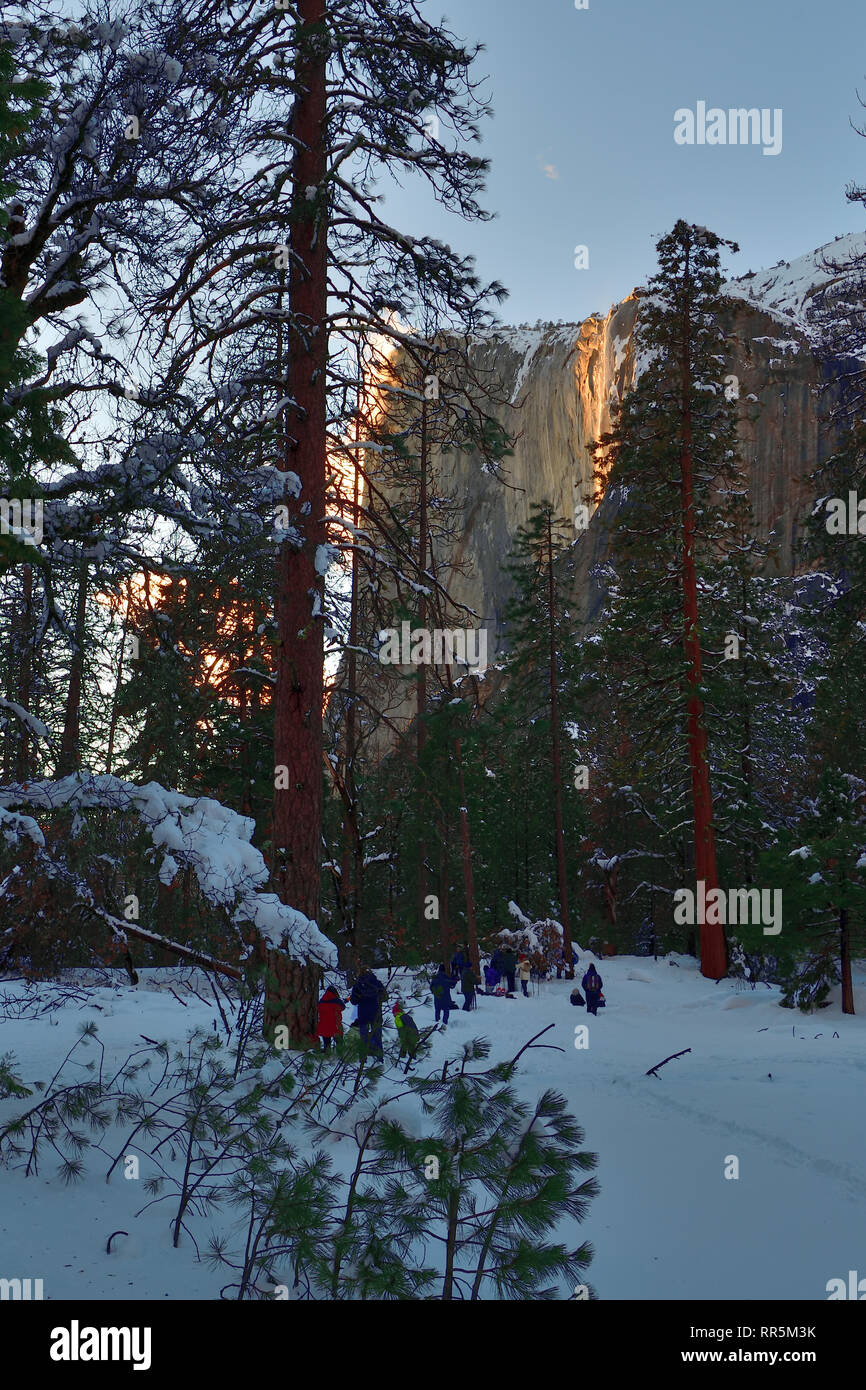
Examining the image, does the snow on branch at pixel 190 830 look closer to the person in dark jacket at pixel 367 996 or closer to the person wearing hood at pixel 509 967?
the person in dark jacket at pixel 367 996

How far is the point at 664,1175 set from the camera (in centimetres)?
696

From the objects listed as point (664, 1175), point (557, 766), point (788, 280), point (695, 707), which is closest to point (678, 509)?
point (695, 707)

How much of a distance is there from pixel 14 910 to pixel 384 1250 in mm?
2875

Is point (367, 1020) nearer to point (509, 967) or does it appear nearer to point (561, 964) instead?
point (509, 967)

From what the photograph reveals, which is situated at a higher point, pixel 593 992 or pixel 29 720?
pixel 29 720

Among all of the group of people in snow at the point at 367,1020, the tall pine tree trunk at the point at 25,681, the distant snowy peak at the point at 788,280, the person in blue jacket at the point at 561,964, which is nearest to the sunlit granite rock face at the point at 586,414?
the distant snowy peak at the point at 788,280

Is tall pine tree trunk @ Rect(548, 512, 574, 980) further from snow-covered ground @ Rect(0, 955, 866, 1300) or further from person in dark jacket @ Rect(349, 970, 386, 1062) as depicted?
person in dark jacket @ Rect(349, 970, 386, 1062)

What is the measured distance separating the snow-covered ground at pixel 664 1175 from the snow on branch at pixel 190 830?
1.64 meters

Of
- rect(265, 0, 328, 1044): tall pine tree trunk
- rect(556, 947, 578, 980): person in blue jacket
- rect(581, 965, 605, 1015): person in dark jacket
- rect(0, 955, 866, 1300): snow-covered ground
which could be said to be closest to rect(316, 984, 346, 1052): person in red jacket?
rect(265, 0, 328, 1044): tall pine tree trunk

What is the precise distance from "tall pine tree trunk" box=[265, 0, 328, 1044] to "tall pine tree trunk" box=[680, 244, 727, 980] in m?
14.2

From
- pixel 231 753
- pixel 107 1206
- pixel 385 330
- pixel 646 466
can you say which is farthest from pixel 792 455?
pixel 107 1206

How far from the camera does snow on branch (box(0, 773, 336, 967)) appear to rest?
531cm

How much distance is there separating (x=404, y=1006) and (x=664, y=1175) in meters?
5.67
